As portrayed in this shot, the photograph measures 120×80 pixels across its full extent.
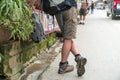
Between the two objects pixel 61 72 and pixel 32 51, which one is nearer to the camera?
pixel 61 72

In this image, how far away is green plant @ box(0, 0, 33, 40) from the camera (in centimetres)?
517

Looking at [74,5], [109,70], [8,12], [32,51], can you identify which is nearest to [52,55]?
[32,51]

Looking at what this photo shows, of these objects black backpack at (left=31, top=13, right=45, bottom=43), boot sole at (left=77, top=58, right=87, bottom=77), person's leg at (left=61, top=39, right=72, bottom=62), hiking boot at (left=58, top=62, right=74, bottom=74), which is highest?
black backpack at (left=31, top=13, right=45, bottom=43)

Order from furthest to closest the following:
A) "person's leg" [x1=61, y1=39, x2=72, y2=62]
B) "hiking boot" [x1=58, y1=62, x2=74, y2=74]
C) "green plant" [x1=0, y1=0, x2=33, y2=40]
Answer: "hiking boot" [x1=58, y1=62, x2=74, y2=74], "person's leg" [x1=61, y1=39, x2=72, y2=62], "green plant" [x1=0, y1=0, x2=33, y2=40]

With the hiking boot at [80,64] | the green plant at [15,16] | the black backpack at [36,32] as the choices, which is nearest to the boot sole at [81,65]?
the hiking boot at [80,64]

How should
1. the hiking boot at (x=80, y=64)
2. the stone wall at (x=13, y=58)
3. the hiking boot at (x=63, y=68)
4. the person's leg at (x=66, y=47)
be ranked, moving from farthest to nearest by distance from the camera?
the hiking boot at (x=63, y=68) < the person's leg at (x=66, y=47) < the hiking boot at (x=80, y=64) < the stone wall at (x=13, y=58)

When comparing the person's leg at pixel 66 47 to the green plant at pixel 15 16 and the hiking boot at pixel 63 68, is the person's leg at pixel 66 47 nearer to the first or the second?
the hiking boot at pixel 63 68

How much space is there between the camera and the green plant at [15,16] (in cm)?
517

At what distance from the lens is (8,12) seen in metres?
5.19

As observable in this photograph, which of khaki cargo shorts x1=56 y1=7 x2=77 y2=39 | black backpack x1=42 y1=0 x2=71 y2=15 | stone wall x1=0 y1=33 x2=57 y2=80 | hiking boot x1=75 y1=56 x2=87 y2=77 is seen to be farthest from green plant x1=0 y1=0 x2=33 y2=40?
hiking boot x1=75 y1=56 x2=87 y2=77

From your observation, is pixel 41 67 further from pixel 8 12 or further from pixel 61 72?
pixel 8 12

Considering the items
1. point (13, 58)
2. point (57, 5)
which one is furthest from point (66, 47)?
point (13, 58)

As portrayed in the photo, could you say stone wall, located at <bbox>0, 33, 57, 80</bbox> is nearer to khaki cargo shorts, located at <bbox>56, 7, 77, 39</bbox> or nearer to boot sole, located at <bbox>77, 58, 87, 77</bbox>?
khaki cargo shorts, located at <bbox>56, 7, 77, 39</bbox>

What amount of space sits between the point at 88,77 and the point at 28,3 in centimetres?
160
